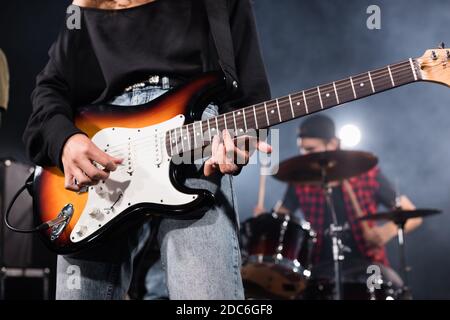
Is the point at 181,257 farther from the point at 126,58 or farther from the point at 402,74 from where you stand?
the point at 402,74

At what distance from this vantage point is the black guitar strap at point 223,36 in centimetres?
167

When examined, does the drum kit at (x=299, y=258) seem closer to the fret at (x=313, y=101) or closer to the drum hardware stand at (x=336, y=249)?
the drum hardware stand at (x=336, y=249)

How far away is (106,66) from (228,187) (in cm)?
57

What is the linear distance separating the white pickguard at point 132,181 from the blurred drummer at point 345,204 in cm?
353

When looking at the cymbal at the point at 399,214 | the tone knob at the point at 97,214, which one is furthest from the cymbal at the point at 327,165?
the tone knob at the point at 97,214

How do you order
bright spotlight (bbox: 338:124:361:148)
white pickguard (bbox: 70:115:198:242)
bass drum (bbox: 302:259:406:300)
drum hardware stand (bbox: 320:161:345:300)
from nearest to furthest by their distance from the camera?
1. white pickguard (bbox: 70:115:198:242)
2. drum hardware stand (bbox: 320:161:345:300)
3. bass drum (bbox: 302:259:406:300)
4. bright spotlight (bbox: 338:124:361:148)

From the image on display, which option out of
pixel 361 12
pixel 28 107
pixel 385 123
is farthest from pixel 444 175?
pixel 28 107

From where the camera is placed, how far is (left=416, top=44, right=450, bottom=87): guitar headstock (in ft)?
5.40

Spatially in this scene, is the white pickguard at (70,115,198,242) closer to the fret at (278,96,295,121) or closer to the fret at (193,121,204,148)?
the fret at (193,121,204,148)

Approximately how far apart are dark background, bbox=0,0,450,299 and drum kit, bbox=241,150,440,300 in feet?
6.36

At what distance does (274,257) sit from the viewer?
4.31 meters

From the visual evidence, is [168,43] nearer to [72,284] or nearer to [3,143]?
[72,284]

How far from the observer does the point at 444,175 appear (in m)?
6.64

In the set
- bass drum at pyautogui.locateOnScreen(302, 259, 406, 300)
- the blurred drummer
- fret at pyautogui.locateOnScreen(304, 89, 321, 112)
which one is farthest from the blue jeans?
the blurred drummer
